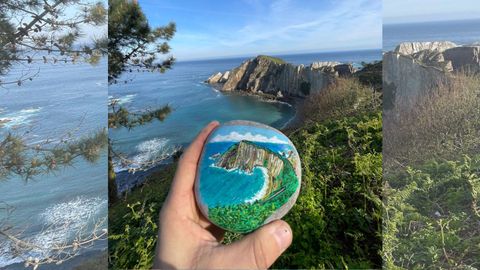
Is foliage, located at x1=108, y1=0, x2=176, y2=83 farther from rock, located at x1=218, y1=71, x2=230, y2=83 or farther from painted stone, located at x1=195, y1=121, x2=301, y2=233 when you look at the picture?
painted stone, located at x1=195, y1=121, x2=301, y2=233

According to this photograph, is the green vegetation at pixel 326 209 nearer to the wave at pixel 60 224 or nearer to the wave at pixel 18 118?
the wave at pixel 60 224

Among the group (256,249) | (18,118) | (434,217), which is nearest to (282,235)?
(256,249)

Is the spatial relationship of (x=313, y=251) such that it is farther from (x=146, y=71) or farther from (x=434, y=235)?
(x=146, y=71)

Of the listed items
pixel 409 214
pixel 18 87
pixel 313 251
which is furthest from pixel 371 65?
pixel 18 87

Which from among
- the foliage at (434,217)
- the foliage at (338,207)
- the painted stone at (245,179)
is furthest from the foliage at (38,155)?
the foliage at (434,217)

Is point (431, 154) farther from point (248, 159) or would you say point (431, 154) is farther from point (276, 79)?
point (248, 159)

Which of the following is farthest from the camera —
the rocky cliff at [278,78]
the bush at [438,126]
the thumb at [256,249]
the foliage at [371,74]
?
the foliage at [371,74]
